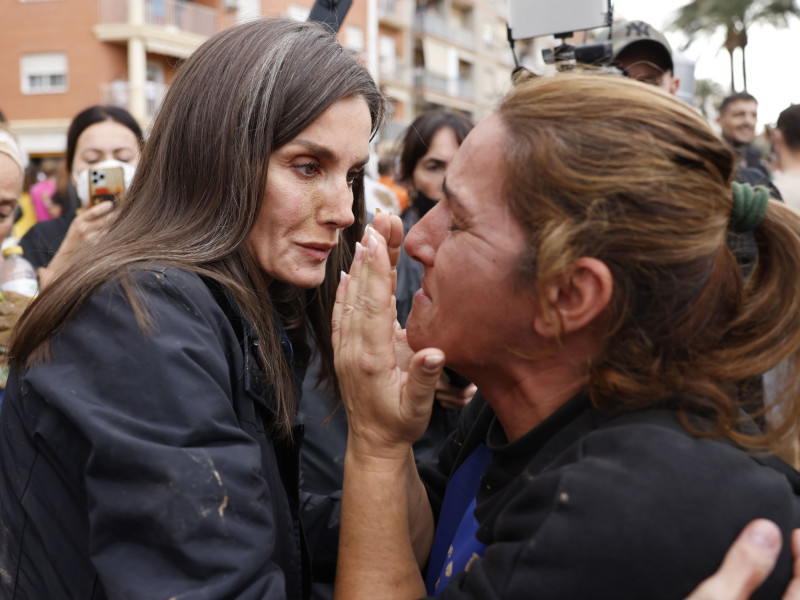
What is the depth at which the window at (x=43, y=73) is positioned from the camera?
77.4 feet

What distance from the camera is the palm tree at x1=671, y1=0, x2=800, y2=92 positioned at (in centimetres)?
2453

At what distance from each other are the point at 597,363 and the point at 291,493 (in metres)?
0.90

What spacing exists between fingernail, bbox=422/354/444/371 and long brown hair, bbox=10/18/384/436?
0.41m

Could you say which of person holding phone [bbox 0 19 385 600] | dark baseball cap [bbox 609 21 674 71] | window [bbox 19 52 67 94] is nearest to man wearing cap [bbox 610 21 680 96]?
dark baseball cap [bbox 609 21 674 71]

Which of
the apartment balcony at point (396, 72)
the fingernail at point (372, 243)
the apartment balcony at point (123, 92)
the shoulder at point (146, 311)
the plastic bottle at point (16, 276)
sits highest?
the apartment balcony at point (396, 72)

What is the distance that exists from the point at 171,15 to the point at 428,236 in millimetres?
24809

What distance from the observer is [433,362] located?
1646 mm

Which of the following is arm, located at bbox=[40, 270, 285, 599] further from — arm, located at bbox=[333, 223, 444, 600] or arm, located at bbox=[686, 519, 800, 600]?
arm, located at bbox=[686, 519, 800, 600]

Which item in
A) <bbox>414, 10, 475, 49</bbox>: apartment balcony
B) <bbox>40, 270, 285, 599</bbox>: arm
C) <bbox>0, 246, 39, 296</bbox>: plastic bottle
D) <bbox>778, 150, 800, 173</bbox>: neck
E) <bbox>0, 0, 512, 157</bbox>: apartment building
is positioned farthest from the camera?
<bbox>414, 10, 475, 49</bbox>: apartment balcony

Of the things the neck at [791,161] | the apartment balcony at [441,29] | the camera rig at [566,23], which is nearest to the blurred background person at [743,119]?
the neck at [791,161]

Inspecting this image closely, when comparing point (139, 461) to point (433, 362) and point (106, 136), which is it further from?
point (106, 136)

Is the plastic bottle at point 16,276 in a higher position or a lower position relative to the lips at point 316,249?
lower

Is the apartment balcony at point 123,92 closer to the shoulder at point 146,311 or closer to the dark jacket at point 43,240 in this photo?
the dark jacket at point 43,240

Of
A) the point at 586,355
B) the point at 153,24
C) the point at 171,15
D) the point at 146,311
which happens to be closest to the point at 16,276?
the point at 146,311
